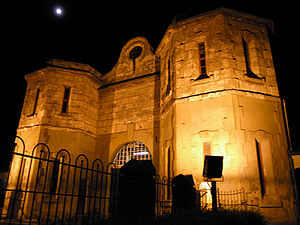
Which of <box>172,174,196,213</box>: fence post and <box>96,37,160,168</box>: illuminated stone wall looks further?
<box>96,37,160,168</box>: illuminated stone wall

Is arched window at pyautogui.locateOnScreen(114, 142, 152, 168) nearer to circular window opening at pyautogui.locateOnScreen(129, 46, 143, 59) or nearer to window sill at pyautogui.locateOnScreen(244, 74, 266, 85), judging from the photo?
circular window opening at pyautogui.locateOnScreen(129, 46, 143, 59)

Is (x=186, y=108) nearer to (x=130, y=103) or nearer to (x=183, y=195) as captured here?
(x=183, y=195)

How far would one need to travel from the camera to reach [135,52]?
1476 cm

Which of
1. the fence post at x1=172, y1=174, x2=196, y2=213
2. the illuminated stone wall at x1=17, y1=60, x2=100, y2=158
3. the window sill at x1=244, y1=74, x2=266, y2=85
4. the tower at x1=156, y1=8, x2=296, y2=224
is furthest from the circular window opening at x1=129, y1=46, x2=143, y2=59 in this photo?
the fence post at x1=172, y1=174, x2=196, y2=213

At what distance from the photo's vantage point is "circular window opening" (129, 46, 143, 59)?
47.9 ft

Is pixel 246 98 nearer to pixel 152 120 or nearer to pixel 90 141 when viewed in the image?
pixel 152 120

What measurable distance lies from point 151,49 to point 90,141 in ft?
21.5

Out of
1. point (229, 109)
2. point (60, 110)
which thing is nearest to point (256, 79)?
point (229, 109)

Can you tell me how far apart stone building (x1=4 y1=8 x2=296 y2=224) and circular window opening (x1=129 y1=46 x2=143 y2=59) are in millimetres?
72

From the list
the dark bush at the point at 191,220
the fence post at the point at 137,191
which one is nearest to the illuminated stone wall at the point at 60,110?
the fence post at the point at 137,191

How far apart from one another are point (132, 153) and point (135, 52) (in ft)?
20.5

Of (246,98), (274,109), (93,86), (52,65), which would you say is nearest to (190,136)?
(246,98)

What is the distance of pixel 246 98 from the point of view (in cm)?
912

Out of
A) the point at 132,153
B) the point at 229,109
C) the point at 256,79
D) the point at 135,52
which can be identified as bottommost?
the point at 132,153
